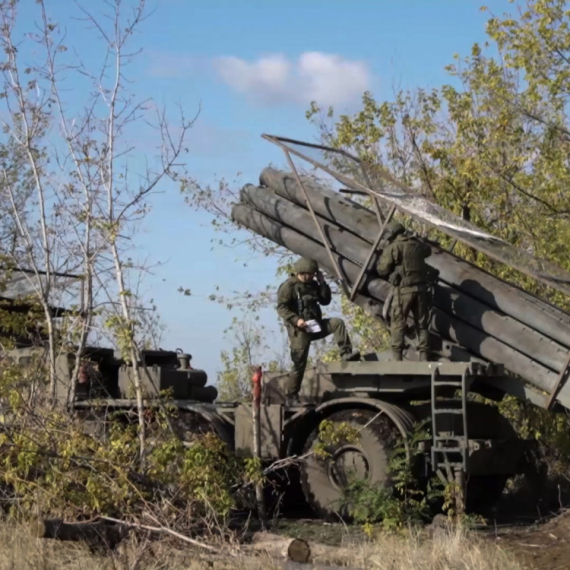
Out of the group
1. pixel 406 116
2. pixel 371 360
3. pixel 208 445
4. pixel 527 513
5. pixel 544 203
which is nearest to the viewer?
pixel 208 445

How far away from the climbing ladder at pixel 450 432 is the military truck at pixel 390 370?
1cm

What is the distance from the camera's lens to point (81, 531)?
943 cm

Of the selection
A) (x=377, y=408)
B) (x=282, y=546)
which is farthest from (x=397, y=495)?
(x=282, y=546)

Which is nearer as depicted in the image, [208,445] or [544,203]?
[208,445]

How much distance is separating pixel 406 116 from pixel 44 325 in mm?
7646

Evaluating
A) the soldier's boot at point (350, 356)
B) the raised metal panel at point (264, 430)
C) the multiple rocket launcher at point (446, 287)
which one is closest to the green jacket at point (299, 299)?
the multiple rocket launcher at point (446, 287)

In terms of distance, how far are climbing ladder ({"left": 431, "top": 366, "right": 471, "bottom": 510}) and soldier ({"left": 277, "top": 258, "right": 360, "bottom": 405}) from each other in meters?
1.41

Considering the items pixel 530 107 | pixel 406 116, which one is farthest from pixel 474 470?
pixel 406 116

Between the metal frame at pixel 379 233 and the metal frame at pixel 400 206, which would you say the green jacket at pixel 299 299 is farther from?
the metal frame at pixel 400 206

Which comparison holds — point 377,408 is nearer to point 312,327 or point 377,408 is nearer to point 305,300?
point 312,327

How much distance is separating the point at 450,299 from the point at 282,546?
4.29 metres

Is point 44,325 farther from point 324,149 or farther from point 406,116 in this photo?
point 406,116

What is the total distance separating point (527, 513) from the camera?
13711 mm

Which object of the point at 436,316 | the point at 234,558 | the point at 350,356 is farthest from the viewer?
the point at 350,356
